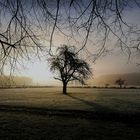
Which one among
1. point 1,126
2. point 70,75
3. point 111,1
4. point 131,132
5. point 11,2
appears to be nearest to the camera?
point 111,1

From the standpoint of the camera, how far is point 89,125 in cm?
→ 1909

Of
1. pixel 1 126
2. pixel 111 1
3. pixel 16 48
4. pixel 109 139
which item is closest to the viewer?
pixel 111 1

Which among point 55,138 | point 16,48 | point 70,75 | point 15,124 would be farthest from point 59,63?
point 16,48

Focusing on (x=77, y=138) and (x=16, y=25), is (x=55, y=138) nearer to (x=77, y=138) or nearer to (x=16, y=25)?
(x=77, y=138)

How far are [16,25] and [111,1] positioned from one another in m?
1.76

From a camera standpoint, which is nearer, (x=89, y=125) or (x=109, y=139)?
(x=109, y=139)

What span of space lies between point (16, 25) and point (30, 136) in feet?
35.6

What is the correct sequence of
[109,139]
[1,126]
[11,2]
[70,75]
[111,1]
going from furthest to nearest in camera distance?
[70,75] → [1,126] → [109,139] → [11,2] → [111,1]

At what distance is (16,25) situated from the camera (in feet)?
18.4

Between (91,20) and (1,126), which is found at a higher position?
(91,20)

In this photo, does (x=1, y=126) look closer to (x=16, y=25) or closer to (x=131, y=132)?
(x=131, y=132)

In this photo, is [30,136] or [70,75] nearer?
[30,136]

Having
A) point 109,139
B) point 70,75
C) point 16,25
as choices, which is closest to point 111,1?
point 16,25

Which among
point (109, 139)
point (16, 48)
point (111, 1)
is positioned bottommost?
point (109, 139)
